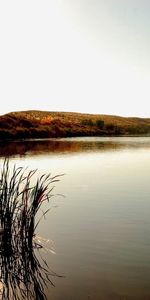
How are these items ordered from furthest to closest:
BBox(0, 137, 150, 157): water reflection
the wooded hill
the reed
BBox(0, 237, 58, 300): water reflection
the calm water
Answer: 1. the wooded hill
2. BBox(0, 137, 150, 157): water reflection
3. the reed
4. the calm water
5. BBox(0, 237, 58, 300): water reflection

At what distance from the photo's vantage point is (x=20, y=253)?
959 centimetres

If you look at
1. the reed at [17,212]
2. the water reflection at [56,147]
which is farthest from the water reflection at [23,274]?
the water reflection at [56,147]

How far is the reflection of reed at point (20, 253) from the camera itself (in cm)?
792

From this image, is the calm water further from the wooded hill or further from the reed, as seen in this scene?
the wooded hill

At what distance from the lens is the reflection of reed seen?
26.0 ft

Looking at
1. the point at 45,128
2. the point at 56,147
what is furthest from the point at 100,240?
the point at 45,128

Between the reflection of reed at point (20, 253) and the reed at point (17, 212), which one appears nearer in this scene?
the reflection of reed at point (20, 253)

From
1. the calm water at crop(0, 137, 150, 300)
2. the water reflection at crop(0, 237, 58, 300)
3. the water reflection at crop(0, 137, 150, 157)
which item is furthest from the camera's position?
the water reflection at crop(0, 137, 150, 157)

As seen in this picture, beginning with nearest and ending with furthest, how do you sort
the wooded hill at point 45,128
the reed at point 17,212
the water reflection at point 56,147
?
the reed at point 17,212 < the water reflection at point 56,147 < the wooded hill at point 45,128

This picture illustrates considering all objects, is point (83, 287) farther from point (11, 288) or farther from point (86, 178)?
point (86, 178)

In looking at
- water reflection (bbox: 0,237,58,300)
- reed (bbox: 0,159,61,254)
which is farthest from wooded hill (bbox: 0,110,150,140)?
water reflection (bbox: 0,237,58,300)

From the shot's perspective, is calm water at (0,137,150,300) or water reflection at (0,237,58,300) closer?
water reflection at (0,237,58,300)

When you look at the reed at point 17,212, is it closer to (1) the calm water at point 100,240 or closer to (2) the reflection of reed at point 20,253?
(2) the reflection of reed at point 20,253

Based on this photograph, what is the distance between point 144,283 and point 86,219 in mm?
5612
